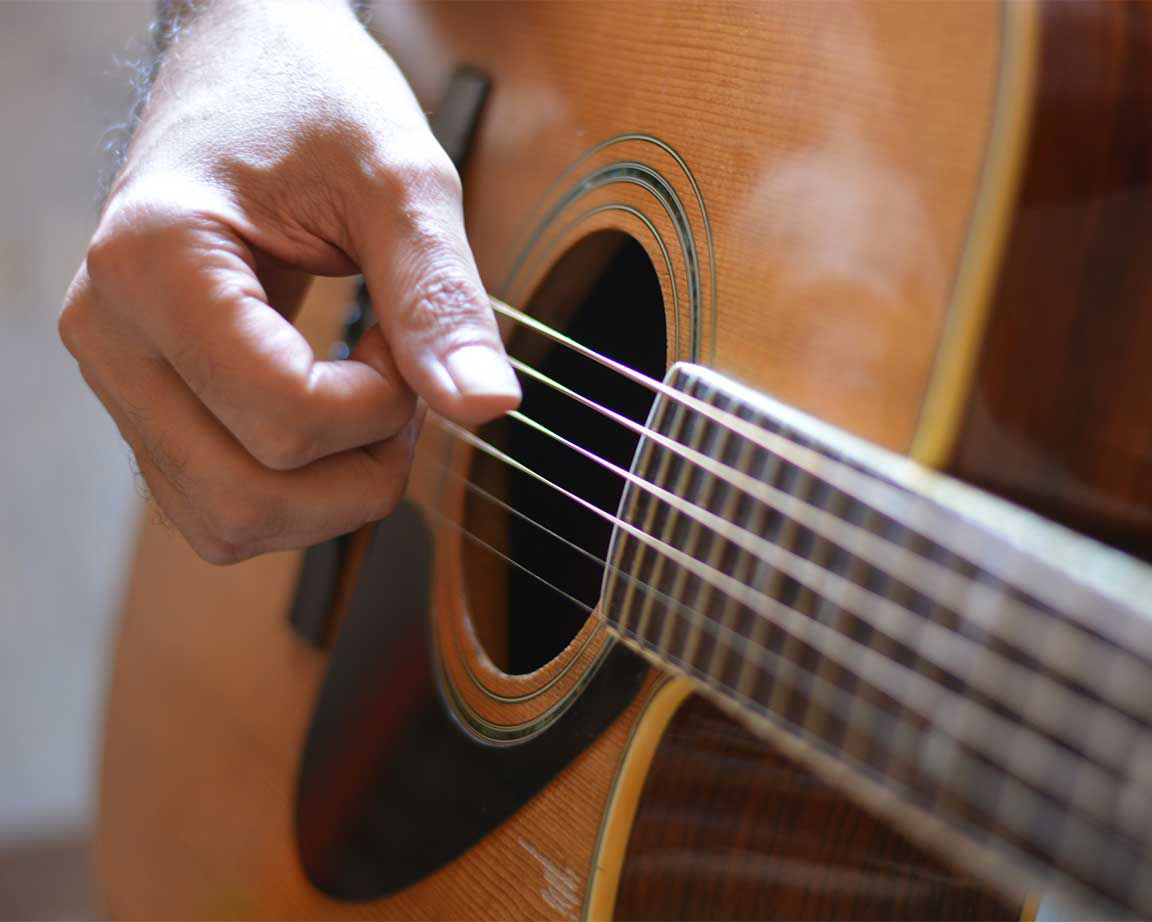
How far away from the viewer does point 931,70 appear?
1.40 ft

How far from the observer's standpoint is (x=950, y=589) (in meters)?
0.35

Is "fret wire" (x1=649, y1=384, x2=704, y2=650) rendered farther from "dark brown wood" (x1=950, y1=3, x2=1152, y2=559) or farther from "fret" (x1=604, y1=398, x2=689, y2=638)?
"dark brown wood" (x1=950, y1=3, x2=1152, y2=559)

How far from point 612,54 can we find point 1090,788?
48 cm

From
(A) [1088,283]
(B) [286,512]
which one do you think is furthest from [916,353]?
(B) [286,512]

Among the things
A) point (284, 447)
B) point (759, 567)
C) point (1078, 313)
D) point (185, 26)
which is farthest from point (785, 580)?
point (185, 26)

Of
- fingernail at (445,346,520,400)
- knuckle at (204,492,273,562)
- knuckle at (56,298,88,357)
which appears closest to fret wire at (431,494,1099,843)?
fingernail at (445,346,520,400)

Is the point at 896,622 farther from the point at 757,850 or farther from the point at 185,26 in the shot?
the point at 185,26

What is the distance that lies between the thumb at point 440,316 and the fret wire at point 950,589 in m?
0.12

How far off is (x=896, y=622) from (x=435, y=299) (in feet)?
0.90

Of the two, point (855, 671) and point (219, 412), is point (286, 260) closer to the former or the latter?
point (219, 412)

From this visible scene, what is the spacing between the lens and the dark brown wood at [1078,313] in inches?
15.2

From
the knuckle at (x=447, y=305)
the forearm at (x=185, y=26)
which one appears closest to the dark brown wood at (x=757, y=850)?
the knuckle at (x=447, y=305)

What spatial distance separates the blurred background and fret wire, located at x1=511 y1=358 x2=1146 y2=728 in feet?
4.87

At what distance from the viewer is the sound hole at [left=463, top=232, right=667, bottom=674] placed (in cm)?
61
